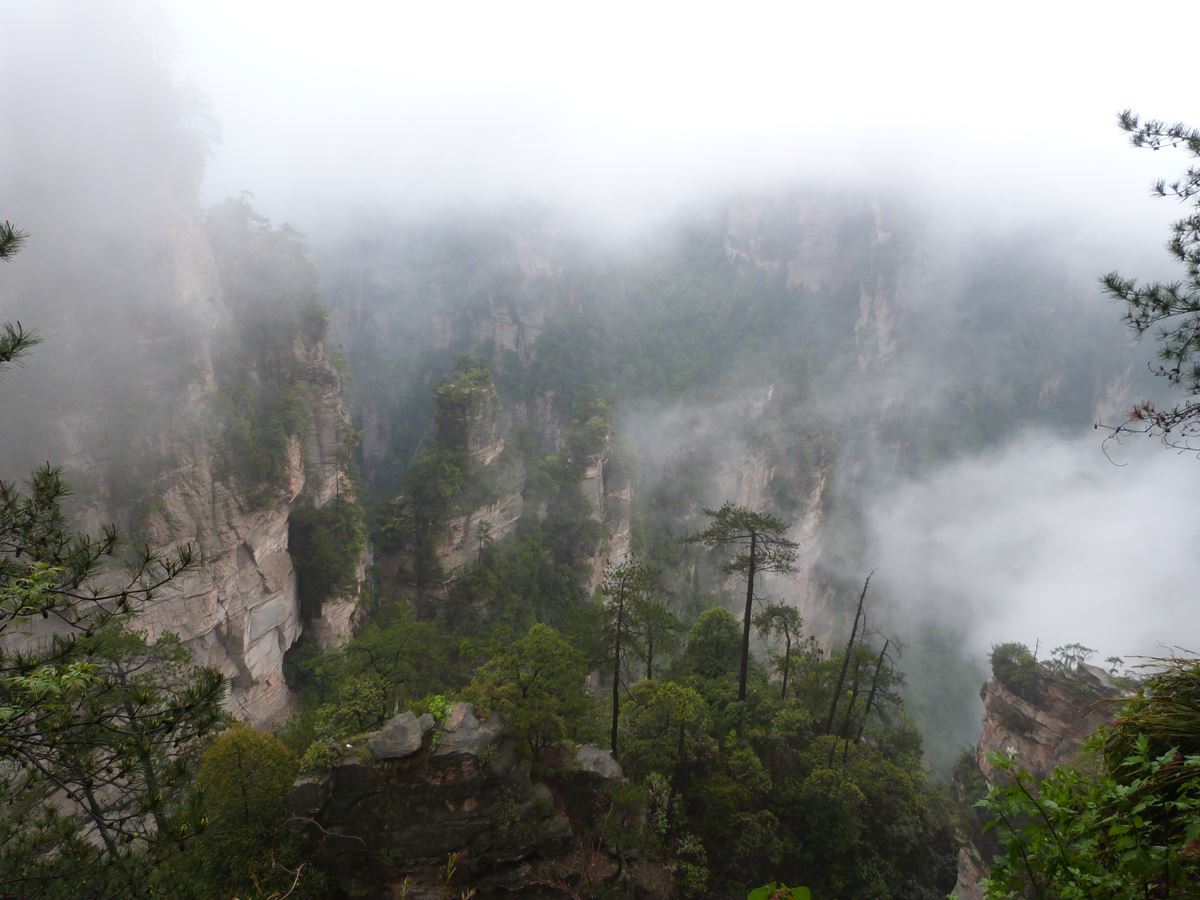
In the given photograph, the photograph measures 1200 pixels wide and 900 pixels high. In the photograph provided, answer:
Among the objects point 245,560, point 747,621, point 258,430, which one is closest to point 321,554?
point 245,560

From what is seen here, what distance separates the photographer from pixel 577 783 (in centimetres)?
1386

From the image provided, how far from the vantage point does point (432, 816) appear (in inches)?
489

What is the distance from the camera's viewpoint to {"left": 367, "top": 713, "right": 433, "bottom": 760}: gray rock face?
1252cm

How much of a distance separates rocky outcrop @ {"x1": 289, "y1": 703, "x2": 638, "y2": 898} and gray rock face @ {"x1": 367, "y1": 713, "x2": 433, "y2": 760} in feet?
0.07

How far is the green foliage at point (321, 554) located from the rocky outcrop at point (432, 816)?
21767mm

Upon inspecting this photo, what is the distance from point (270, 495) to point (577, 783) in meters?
21.4

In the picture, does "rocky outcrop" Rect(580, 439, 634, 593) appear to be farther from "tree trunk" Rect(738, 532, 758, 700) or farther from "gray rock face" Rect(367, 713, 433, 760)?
"gray rock face" Rect(367, 713, 433, 760)

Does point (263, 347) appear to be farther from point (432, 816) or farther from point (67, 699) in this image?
point (67, 699)

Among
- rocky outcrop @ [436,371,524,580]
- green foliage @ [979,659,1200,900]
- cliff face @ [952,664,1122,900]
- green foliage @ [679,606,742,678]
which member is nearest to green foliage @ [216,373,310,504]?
rocky outcrop @ [436,371,524,580]

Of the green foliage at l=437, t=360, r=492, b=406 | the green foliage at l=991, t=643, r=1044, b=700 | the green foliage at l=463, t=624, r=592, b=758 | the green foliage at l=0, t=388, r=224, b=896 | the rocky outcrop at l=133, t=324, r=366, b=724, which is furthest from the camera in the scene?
the green foliage at l=437, t=360, r=492, b=406

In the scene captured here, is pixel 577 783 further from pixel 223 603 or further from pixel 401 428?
pixel 401 428

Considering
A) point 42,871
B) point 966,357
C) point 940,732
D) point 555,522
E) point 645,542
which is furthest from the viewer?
point 966,357

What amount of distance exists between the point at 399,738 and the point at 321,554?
22.6m

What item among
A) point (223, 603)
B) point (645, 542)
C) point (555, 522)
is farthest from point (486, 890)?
point (645, 542)
